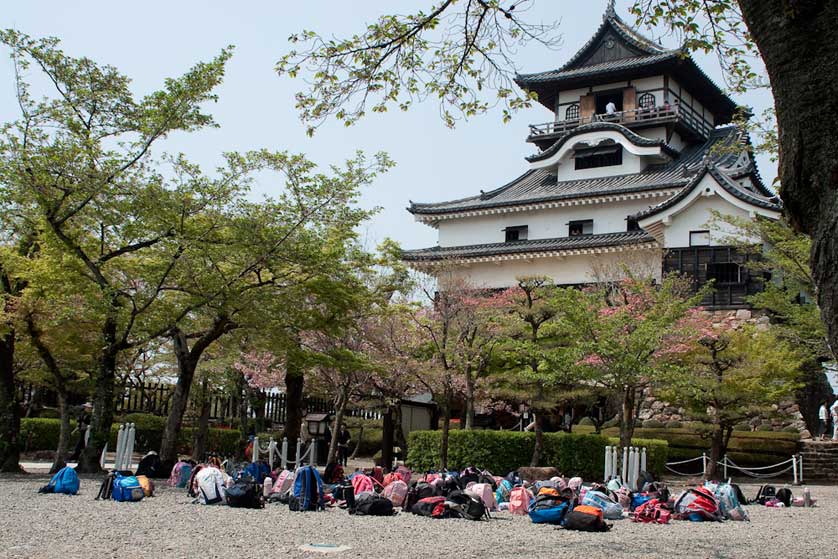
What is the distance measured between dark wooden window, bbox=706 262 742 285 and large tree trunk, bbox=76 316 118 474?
2194cm

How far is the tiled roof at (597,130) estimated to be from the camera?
114 ft

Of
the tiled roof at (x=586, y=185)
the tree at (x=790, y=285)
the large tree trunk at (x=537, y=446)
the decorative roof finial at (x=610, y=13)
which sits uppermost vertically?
the decorative roof finial at (x=610, y=13)

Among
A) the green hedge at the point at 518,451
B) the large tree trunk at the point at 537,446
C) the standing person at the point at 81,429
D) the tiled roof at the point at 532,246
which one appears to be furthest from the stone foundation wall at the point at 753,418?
the standing person at the point at 81,429

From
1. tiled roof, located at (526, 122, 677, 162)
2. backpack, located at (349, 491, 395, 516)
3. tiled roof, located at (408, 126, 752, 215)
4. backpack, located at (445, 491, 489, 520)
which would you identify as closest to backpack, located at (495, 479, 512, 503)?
backpack, located at (445, 491, 489, 520)

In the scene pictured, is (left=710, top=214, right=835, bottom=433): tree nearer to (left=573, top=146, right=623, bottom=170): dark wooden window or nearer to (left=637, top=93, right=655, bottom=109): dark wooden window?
(left=573, top=146, right=623, bottom=170): dark wooden window

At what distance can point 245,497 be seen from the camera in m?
12.1

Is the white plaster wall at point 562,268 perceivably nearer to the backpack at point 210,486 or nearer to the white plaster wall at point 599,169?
the white plaster wall at point 599,169

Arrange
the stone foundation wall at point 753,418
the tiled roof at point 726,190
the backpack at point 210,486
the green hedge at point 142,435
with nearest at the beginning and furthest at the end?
1. the backpack at point 210,486
2. the green hedge at point 142,435
3. the stone foundation wall at point 753,418
4. the tiled roof at point 726,190

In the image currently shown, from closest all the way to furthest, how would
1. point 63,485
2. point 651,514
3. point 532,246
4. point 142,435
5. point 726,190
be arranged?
point 651,514
point 63,485
point 142,435
point 726,190
point 532,246

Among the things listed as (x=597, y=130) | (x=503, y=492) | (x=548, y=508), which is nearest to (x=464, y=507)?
(x=548, y=508)

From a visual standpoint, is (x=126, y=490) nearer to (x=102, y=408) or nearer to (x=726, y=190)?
(x=102, y=408)

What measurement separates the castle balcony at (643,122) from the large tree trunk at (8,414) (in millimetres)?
28107

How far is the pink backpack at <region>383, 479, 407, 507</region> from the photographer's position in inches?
510

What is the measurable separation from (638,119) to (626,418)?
68.4 ft
